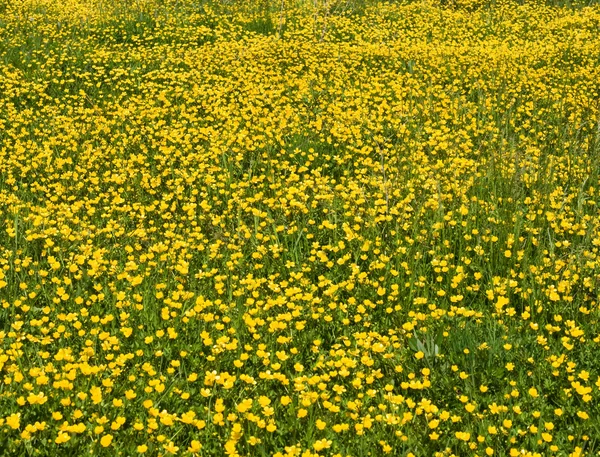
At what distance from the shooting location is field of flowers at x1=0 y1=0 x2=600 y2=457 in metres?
3.35

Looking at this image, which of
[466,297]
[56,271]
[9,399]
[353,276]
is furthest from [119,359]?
[466,297]

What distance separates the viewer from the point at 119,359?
3.58 meters

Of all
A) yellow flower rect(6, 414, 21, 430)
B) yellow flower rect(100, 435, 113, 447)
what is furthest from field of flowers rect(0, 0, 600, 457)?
yellow flower rect(100, 435, 113, 447)

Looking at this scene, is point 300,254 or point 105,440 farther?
point 300,254

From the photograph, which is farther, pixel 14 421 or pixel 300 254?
pixel 300 254

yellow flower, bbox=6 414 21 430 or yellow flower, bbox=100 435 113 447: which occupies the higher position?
yellow flower, bbox=6 414 21 430

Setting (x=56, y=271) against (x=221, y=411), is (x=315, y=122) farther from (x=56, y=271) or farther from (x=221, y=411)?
(x=221, y=411)

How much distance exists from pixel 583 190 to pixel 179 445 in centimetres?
402

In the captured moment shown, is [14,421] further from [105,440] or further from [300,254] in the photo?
[300,254]

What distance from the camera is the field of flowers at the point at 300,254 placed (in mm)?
3346

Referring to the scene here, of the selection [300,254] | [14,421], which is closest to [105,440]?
[14,421]

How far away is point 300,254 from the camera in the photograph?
4961 mm

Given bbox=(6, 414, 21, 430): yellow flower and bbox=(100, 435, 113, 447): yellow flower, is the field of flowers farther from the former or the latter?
bbox=(100, 435, 113, 447): yellow flower

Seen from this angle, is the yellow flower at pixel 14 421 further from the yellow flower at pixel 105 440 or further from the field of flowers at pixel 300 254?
the yellow flower at pixel 105 440
